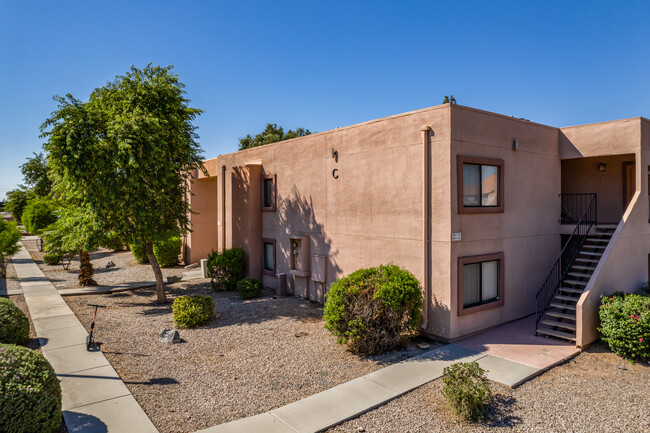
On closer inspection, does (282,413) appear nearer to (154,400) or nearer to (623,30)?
(154,400)

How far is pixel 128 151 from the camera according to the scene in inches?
432

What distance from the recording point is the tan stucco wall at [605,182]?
12.4 m

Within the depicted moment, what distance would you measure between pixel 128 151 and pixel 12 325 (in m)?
5.17

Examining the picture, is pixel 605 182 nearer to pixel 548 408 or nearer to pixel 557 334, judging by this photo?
pixel 557 334

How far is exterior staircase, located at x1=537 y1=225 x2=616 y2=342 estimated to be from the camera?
9.40 m

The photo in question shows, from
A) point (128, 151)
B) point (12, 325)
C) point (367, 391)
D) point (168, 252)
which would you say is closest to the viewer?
point (367, 391)

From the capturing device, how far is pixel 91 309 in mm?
12461

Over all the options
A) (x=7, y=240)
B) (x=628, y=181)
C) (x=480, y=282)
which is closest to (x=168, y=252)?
(x=7, y=240)

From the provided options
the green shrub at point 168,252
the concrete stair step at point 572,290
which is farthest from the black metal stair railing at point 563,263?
the green shrub at point 168,252

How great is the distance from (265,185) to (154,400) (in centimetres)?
1016

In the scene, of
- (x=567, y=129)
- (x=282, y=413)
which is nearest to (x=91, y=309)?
(x=282, y=413)

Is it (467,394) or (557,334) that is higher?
(467,394)

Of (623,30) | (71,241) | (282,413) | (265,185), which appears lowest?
(282,413)

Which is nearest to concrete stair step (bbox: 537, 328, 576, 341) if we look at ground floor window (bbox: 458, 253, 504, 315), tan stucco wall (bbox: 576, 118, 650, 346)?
tan stucco wall (bbox: 576, 118, 650, 346)
